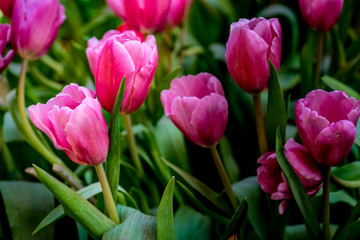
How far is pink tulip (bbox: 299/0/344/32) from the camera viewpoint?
1.63 feet

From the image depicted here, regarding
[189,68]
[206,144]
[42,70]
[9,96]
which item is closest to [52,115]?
[206,144]

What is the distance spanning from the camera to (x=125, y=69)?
36 cm

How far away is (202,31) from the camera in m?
1.03

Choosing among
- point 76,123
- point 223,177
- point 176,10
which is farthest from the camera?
point 176,10

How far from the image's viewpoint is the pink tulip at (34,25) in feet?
1.59

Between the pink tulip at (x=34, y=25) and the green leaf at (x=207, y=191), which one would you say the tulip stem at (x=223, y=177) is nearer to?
the green leaf at (x=207, y=191)

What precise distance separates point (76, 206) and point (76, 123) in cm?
8

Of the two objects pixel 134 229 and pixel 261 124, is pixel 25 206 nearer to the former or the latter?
pixel 134 229

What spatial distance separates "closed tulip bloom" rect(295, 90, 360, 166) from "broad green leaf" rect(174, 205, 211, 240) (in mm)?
190

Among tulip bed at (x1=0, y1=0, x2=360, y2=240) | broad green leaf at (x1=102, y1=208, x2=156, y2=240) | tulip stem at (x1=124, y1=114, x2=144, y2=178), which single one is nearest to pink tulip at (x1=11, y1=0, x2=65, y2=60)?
tulip bed at (x1=0, y1=0, x2=360, y2=240)

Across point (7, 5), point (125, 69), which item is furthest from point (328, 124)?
point (7, 5)

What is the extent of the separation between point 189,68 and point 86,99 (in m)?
0.48

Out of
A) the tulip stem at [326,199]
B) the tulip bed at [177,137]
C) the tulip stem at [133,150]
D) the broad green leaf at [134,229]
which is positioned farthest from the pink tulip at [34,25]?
the tulip stem at [326,199]

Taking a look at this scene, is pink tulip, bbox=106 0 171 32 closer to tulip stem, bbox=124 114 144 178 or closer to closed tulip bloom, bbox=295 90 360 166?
tulip stem, bbox=124 114 144 178
